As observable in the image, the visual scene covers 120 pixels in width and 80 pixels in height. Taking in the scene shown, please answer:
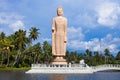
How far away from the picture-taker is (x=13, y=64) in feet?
236

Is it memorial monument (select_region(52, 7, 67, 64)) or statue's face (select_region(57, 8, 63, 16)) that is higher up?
statue's face (select_region(57, 8, 63, 16))

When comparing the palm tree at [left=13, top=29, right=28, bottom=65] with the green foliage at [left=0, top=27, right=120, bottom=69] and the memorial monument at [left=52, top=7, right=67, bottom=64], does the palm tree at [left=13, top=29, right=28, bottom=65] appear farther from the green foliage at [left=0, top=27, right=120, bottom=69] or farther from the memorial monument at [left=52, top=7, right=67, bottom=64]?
the memorial monument at [left=52, top=7, right=67, bottom=64]

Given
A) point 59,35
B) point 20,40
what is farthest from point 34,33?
point 59,35

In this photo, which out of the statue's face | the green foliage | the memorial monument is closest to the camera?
the memorial monument

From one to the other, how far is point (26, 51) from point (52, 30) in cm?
3227

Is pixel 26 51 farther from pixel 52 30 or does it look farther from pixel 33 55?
pixel 52 30

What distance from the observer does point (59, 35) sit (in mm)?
47656

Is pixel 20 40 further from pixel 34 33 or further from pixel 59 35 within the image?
pixel 59 35

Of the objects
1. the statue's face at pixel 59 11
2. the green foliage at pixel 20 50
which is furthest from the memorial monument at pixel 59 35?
the green foliage at pixel 20 50

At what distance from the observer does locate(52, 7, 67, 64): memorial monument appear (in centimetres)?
4741

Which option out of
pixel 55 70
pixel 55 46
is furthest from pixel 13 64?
pixel 55 70

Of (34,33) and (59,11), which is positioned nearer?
(59,11)

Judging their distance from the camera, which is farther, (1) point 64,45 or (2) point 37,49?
(2) point 37,49

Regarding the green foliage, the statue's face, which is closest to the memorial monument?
the statue's face
